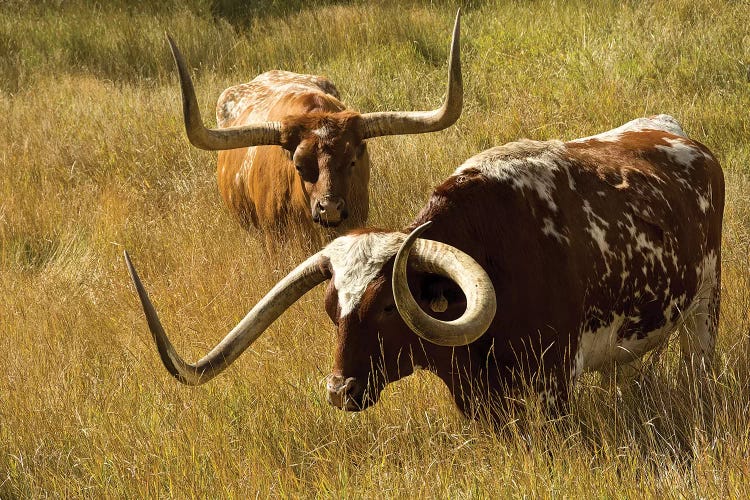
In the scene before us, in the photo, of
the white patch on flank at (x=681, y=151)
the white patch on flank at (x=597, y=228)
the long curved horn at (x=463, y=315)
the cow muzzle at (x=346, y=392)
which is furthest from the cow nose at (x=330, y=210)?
the long curved horn at (x=463, y=315)

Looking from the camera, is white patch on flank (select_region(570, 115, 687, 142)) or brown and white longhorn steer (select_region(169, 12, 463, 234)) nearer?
white patch on flank (select_region(570, 115, 687, 142))

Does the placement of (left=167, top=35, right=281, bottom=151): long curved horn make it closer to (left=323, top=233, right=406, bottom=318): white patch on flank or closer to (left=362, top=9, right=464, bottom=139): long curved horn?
(left=362, top=9, right=464, bottom=139): long curved horn

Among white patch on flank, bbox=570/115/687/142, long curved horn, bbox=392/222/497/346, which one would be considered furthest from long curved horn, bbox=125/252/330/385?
white patch on flank, bbox=570/115/687/142

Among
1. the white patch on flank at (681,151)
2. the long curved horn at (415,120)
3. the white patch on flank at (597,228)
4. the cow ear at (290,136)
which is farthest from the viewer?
the cow ear at (290,136)

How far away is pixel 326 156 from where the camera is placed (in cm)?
623

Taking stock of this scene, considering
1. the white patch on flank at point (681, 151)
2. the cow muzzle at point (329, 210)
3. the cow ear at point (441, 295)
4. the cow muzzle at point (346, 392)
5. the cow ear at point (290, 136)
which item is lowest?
the cow muzzle at point (329, 210)

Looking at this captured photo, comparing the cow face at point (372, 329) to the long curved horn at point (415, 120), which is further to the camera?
the long curved horn at point (415, 120)

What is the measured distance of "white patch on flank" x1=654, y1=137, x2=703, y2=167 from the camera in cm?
484

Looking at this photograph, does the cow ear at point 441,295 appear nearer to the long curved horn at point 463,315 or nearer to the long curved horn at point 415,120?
the long curved horn at point 463,315

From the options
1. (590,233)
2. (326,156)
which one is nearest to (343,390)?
(590,233)

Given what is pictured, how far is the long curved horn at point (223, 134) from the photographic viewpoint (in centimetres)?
582

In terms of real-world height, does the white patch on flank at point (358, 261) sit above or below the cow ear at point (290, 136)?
above

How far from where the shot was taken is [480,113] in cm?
917

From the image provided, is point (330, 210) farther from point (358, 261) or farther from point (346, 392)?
point (346, 392)
